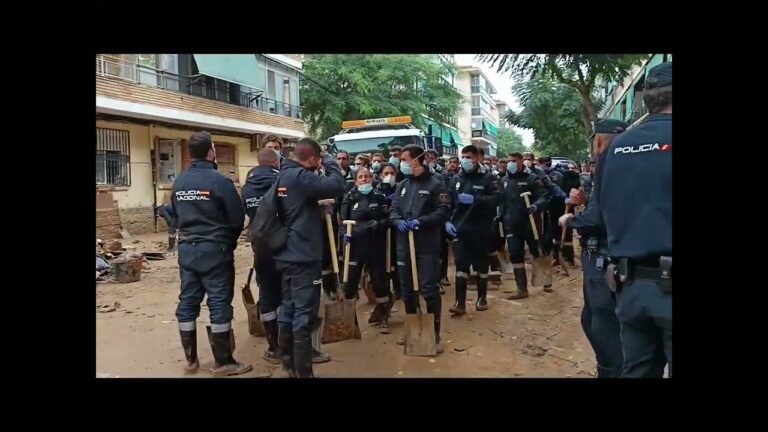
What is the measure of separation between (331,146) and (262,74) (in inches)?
391

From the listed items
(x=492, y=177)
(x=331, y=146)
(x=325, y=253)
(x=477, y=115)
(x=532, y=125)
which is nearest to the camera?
(x=325, y=253)

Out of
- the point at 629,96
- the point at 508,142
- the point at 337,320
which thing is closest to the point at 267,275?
the point at 337,320

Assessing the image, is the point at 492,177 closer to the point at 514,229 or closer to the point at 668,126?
the point at 514,229

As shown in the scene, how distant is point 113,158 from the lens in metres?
15.0

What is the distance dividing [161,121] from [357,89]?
9.00 m

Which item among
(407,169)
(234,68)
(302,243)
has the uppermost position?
(234,68)

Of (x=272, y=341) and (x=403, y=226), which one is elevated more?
(x=403, y=226)

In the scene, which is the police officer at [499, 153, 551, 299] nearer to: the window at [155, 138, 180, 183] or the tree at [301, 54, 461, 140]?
the window at [155, 138, 180, 183]

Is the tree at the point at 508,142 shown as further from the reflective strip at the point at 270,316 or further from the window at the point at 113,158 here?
the reflective strip at the point at 270,316

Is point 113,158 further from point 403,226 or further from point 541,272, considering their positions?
point 403,226

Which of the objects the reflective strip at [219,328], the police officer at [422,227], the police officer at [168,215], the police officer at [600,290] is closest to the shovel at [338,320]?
the police officer at [422,227]

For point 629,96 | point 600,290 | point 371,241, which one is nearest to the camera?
point 600,290

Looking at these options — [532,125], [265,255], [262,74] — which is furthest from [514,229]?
[262,74]

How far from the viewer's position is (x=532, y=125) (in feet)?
50.3
